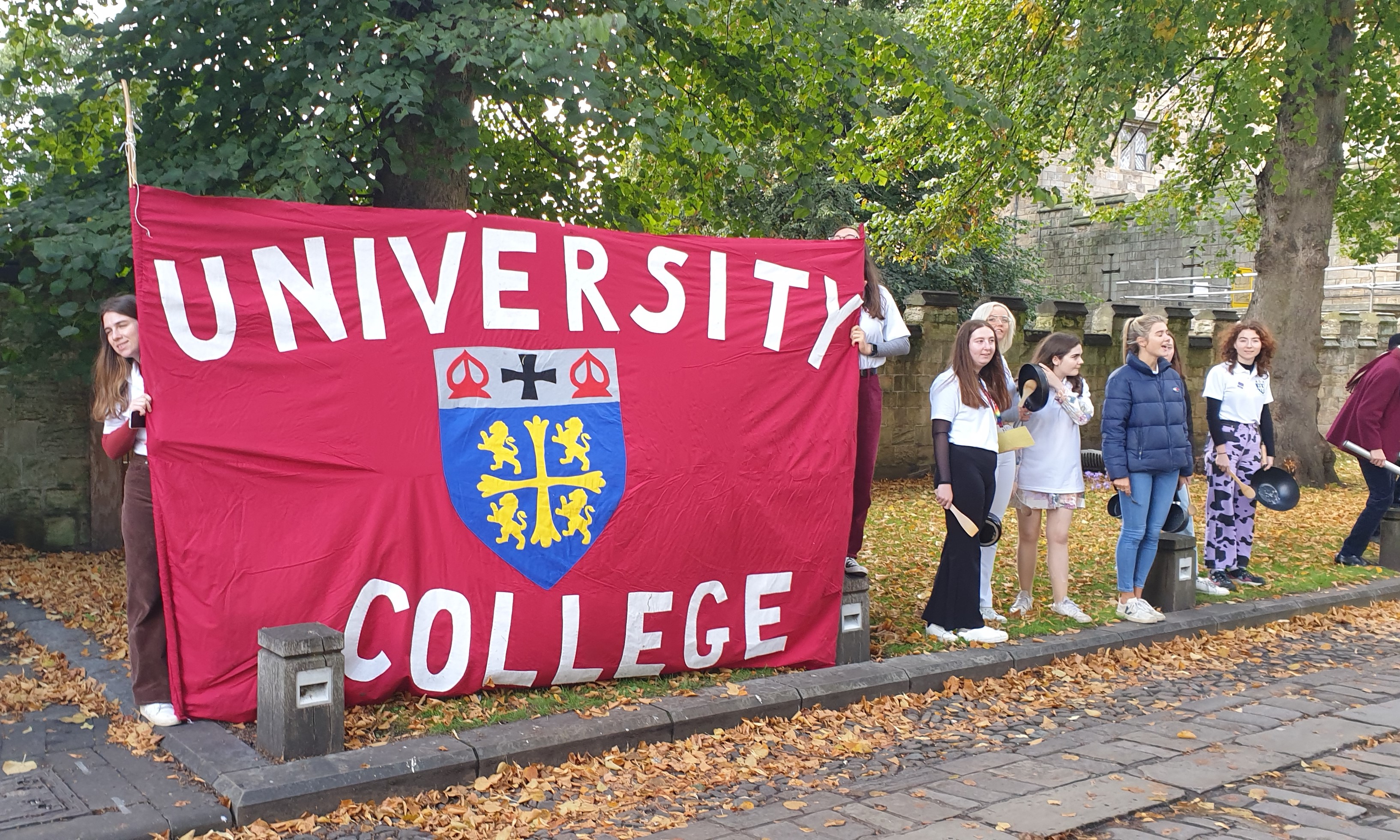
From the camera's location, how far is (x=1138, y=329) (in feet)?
24.8

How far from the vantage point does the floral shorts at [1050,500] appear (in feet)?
24.1

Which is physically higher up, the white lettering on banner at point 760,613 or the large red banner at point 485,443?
the large red banner at point 485,443

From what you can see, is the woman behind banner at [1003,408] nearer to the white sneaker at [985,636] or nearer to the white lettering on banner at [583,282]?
Result: the white sneaker at [985,636]

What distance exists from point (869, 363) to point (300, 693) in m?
3.64

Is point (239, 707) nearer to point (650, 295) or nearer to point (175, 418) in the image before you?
point (175, 418)

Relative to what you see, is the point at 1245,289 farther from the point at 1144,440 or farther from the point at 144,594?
the point at 144,594

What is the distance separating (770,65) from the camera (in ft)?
30.1

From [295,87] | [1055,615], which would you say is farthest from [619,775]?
[295,87]

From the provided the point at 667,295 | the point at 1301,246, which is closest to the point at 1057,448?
the point at 667,295

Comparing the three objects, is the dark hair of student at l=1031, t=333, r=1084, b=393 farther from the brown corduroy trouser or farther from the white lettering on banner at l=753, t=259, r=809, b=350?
the brown corduroy trouser

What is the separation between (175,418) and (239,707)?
4.17 feet

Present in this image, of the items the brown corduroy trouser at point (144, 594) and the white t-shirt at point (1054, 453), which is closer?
the brown corduroy trouser at point (144, 594)

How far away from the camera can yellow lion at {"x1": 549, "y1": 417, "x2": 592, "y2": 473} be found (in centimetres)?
554

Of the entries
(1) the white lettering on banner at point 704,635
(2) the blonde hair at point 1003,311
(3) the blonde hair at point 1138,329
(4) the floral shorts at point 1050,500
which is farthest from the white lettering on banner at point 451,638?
(3) the blonde hair at point 1138,329
